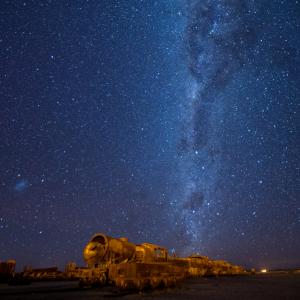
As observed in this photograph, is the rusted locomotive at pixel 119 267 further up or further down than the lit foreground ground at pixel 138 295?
further up

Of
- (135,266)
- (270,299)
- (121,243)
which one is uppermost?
(121,243)

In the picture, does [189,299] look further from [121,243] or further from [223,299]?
[121,243]

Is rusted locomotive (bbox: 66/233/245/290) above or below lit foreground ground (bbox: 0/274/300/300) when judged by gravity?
above

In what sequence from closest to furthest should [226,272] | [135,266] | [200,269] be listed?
1. [135,266]
2. [200,269]
3. [226,272]

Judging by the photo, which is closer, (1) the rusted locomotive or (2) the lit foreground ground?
(2) the lit foreground ground

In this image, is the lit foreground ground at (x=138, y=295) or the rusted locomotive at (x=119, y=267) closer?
the lit foreground ground at (x=138, y=295)

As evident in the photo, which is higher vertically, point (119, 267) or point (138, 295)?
point (119, 267)

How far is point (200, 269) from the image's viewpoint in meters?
74.4

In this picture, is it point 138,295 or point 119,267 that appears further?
point 119,267

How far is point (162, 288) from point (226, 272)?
258 feet

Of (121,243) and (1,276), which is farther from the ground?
(121,243)

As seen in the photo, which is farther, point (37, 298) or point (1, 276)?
point (1, 276)

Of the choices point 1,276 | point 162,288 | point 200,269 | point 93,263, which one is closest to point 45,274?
point 1,276

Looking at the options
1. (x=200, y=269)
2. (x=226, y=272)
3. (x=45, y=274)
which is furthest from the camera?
(x=226, y=272)
